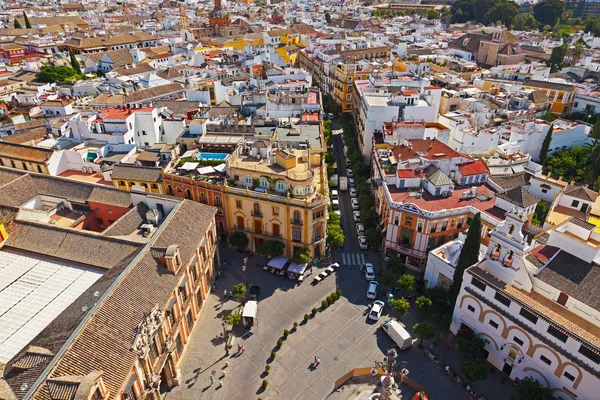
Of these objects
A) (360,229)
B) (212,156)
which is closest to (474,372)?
(360,229)

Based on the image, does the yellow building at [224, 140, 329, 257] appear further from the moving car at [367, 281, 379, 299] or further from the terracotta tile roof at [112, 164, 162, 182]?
the terracotta tile roof at [112, 164, 162, 182]

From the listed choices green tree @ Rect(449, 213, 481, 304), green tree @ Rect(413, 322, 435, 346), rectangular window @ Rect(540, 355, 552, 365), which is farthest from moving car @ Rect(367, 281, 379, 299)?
rectangular window @ Rect(540, 355, 552, 365)

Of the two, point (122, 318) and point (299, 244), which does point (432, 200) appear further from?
point (122, 318)

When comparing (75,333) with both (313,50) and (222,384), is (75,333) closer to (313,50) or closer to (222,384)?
(222,384)

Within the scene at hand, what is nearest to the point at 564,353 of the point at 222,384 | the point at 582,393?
the point at 582,393

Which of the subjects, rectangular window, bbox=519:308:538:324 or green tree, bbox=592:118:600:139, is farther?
green tree, bbox=592:118:600:139

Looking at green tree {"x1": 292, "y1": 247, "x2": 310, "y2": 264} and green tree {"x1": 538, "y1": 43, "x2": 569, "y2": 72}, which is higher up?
green tree {"x1": 538, "y1": 43, "x2": 569, "y2": 72}

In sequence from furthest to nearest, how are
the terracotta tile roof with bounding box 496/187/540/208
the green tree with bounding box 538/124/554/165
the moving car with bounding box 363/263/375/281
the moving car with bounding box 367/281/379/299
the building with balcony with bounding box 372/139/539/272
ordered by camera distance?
the green tree with bounding box 538/124/554/165 → the moving car with bounding box 363/263/375/281 → the building with balcony with bounding box 372/139/539/272 → the moving car with bounding box 367/281/379/299 → the terracotta tile roof with bounding box 496/187/540/208

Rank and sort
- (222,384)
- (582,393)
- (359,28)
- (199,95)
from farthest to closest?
(359,28) < (199,95) < (222,384) < (582,393)
